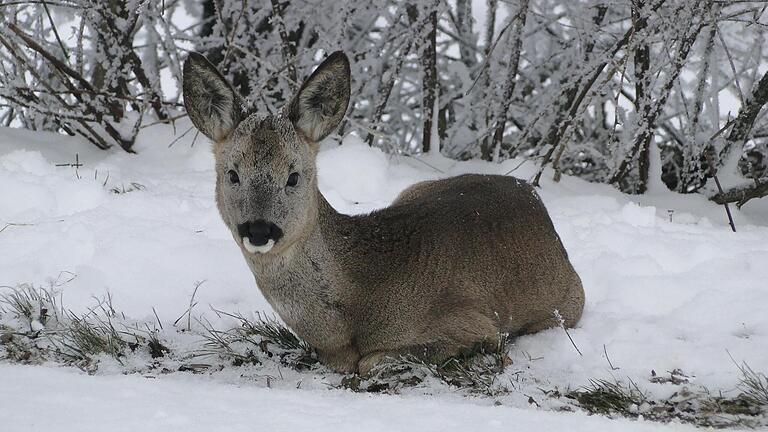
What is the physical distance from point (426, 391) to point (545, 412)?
691 mm

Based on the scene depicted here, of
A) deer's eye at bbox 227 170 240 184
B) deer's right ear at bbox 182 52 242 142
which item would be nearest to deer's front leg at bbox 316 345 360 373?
deer's eye at bbox 227 170 240 184

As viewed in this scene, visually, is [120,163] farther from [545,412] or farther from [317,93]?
[545,412]

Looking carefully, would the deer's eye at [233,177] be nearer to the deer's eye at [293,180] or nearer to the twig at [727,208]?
the deer's eye at [293,180]

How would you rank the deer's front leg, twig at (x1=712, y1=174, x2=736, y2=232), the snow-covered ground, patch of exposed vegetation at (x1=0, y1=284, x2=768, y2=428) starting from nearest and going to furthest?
the snow-covered ground
patch of exposed vegetation at (x1=0, y1=284, x2=768, y2=428)
the deer's front leg
twig at (x1=712, y1=174, x2=736, y2=232)

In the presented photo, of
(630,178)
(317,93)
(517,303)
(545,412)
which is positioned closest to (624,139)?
(630,178)

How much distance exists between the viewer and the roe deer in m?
3.86

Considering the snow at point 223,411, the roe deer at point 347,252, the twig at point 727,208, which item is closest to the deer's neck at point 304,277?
the roe deer at point 347,252

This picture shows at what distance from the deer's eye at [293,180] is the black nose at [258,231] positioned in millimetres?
225

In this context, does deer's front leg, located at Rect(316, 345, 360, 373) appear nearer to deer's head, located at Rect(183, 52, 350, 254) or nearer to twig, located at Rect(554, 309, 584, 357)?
deer's head, located at Rect(183, 52, 350, 254)

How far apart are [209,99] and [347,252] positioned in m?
0.89

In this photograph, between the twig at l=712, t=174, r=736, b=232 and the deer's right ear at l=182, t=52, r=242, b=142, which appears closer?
the deer's right ear at l=182, t=52, r=242, b=142

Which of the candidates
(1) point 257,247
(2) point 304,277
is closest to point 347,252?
(2) point 304,277

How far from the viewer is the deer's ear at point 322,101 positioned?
402 cm

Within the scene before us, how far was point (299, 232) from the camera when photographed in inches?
154
